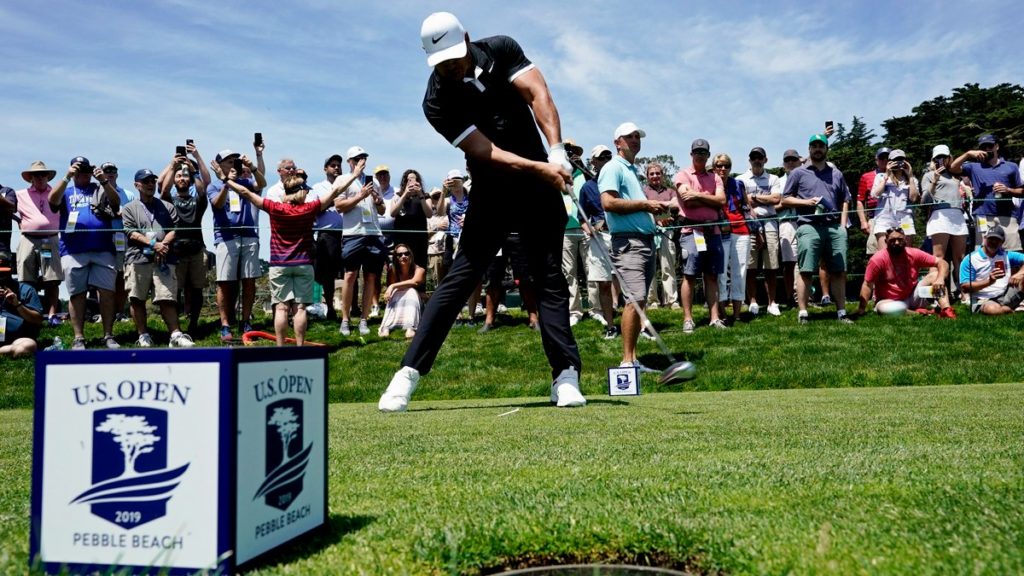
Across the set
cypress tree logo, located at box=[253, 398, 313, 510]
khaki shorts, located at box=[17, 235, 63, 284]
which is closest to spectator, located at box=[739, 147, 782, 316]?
khaki shorts, located at box=[17, 235, 63, 284]

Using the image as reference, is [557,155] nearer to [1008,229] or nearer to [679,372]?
[679,372]

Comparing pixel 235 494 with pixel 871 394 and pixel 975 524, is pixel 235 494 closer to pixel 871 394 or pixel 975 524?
pixel 975 524

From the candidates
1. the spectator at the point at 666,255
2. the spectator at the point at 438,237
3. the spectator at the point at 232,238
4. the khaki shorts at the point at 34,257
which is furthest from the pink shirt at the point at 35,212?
the spectator at the point at 666,255

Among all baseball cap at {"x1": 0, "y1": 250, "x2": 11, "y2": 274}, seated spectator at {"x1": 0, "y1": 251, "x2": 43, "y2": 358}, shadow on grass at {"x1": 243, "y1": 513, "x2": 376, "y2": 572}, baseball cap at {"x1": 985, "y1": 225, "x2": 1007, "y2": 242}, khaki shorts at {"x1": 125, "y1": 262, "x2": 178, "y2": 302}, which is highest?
baseball cap at {"x1": 985, "y1": 225, "x2": 1007, "y2": 242}

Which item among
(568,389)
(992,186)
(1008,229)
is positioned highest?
(992,186)

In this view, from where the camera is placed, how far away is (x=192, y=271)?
42.3 ft

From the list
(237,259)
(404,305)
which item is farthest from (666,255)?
(237,259)

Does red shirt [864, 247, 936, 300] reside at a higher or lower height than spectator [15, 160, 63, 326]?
lower

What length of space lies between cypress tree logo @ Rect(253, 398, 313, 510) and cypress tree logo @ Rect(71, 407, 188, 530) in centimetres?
22

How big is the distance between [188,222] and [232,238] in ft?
3.07

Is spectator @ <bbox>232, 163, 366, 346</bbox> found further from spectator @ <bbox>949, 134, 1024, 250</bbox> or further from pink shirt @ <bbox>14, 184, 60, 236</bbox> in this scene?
spectator @ <bbox>949, 134, 1024, 250</bbox>

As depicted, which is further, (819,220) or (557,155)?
(819,220)

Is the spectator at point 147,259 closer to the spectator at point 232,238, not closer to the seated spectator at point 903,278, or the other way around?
the spectator at point 232,238

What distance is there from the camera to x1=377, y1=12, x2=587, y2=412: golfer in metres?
5.47
